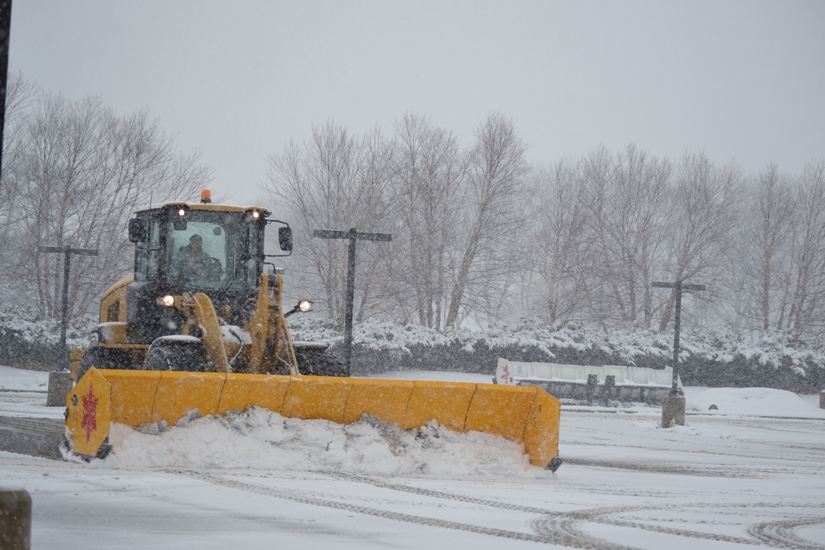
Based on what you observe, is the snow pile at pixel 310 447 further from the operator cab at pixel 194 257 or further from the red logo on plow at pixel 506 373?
the red logo on plow at pixel 506 373

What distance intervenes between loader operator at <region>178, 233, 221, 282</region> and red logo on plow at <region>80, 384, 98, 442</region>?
2.53 m

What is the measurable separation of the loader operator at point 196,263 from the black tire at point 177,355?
1335mm

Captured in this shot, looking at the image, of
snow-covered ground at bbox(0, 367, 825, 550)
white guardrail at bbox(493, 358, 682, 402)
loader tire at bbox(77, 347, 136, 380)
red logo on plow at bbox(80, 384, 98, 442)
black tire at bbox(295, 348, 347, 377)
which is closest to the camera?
snow-covered ground at bbox(0, 367, 825, 550)

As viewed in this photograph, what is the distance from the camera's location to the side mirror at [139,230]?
456 inches

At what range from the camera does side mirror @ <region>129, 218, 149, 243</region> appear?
11586mm

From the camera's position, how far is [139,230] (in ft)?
38.1

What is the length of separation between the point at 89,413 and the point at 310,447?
2201 millimetres

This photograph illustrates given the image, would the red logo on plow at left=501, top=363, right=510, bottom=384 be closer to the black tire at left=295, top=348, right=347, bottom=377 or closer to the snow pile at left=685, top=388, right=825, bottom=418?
the black tire at left=295, top=348, right=347, bottom=377

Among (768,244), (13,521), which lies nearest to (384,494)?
(13,521)

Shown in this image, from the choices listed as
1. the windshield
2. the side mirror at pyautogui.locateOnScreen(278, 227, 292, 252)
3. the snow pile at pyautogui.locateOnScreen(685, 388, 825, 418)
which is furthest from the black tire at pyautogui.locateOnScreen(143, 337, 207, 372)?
the snow pile at pyautogui.locateOnScreen(685, 388, 825, 418)

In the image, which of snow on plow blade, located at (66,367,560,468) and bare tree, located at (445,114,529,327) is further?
bare tree, located at (445,114,529,327)

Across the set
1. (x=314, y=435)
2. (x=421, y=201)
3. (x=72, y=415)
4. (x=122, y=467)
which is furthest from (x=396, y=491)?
(x=421, y=201)

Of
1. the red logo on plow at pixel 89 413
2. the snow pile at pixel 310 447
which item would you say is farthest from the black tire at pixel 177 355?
the red logo on plow at pixel 89 413

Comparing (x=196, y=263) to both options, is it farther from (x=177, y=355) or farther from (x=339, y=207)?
(x=339, y=207)
